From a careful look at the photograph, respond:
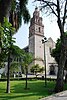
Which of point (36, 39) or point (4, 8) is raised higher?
point (36, 39)

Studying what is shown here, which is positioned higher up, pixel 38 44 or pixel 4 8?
pixel 38 44

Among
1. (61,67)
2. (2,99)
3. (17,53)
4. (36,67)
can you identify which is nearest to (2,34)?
(2,99)

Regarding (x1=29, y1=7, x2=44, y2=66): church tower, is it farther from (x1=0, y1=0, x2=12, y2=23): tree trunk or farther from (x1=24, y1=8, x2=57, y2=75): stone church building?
(x1=0, y1=0, x2=12, y2=23): tree trunk

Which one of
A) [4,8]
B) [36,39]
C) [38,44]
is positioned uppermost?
[36,39]

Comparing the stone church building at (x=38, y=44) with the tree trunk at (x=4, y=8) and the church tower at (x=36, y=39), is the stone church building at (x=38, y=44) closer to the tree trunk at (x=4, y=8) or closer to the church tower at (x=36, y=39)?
the church tower at (x=36, y=39)

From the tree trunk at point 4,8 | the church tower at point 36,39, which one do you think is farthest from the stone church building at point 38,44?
the tree trunk at point 4,8

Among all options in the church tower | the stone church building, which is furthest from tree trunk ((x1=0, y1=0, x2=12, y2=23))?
the church tower

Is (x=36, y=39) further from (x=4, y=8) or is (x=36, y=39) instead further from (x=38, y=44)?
(x=4, y=8)

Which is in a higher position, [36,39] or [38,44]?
[36,39]

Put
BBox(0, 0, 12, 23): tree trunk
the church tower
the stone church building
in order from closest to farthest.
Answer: BBox(0, 0, 12, 23): tree trunk → the stone church building → the church tower

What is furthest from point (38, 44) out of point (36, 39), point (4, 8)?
point (4, 8)

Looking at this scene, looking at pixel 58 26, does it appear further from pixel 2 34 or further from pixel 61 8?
pixel 2 34

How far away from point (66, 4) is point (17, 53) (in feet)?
25.1

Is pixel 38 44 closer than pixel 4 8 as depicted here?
No
